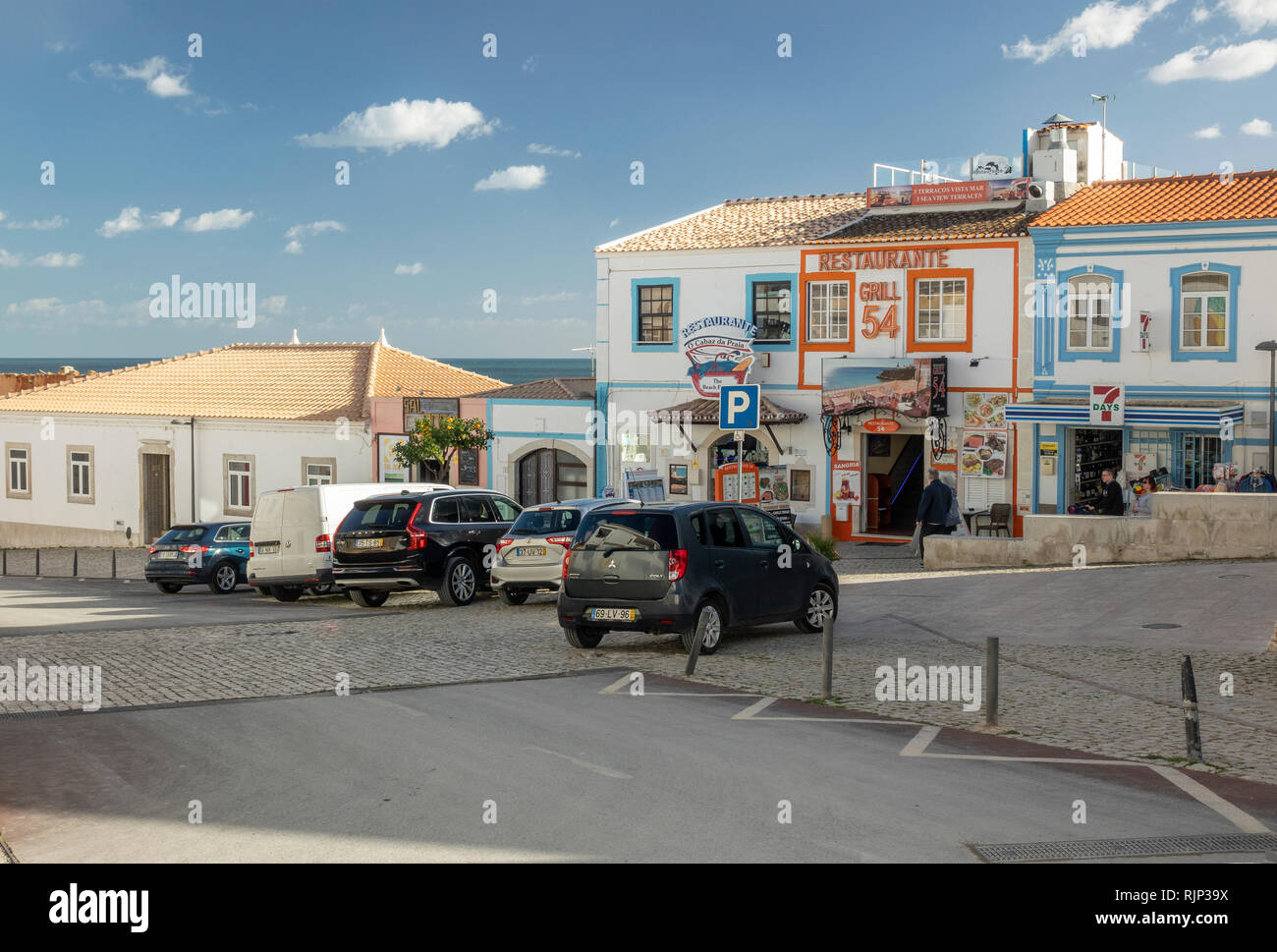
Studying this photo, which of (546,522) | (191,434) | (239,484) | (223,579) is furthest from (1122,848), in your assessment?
(191,434)

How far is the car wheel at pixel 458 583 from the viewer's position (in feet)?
66.9

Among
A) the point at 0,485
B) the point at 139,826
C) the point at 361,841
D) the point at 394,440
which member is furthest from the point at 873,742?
the point at 0,485

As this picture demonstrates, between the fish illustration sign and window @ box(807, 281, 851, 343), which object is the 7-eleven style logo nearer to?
window @ box(807, 281, 851, 343)

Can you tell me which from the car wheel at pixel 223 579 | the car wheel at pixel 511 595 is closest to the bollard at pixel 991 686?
the car wheel at pixel 511 595

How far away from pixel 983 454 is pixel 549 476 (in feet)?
37.3

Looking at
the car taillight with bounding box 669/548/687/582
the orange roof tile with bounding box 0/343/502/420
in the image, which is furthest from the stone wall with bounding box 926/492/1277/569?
the orange roof tile with bounding box 0/343/502/420

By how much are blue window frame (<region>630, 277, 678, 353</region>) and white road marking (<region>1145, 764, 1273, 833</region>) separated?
2399 centimetres

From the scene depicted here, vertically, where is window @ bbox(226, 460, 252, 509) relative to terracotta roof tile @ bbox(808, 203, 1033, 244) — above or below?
below

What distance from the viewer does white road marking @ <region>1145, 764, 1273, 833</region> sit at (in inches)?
301

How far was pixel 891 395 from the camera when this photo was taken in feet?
96.0

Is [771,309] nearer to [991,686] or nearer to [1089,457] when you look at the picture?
[1089,457]

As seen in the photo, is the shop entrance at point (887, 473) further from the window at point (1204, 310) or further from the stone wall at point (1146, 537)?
the stone wall at point (1146, 537)
